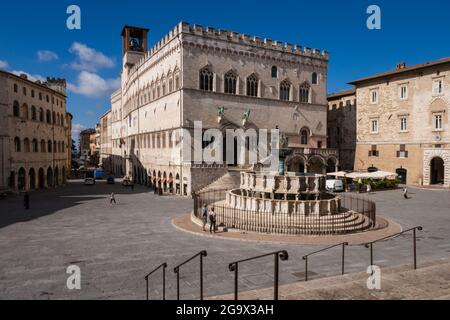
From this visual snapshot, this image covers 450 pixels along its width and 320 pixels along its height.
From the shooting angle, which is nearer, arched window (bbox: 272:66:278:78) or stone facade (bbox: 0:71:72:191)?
stone facade (bbox: 0:71:72:191)

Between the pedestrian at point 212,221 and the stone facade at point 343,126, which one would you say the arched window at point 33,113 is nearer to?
the pedestrian at point 212,221

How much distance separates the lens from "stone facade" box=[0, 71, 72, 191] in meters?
35.8

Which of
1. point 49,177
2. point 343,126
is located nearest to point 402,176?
point 343,126

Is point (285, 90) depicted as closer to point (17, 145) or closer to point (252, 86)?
point (252, 86)

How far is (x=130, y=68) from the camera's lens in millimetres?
58938

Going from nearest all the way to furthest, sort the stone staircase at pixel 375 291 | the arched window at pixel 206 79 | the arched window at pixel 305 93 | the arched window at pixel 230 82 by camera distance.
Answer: the stone staircase at pixel 375 291 < the arched window at pixel 206 79 < the arched window at pixel 230 82 < the arched window at pixel 305 93

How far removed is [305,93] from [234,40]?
12.3 metres

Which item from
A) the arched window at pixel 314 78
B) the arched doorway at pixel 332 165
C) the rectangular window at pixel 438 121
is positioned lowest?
the arched doorway at pixel 332 165

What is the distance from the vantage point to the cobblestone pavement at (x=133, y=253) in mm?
10555

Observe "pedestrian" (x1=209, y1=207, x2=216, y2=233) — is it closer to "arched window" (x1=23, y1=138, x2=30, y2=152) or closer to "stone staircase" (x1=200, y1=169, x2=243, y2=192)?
"stone staircase" (x1=200, y1=169, x2=243, y2=192)

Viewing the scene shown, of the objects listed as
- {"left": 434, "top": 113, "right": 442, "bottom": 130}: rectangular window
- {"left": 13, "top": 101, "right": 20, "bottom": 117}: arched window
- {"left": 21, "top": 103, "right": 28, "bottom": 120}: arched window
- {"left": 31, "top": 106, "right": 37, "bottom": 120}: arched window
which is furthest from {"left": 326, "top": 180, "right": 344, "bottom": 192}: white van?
{"left": 31, "top": 106, "right": 37, "bottom": 120}: arched window

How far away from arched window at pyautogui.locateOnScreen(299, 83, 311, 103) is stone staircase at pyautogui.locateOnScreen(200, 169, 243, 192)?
15451 mm

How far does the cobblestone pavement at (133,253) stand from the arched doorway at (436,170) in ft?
67.6

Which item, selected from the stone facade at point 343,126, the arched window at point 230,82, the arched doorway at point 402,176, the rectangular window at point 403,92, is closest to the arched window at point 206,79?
the arched window at point 230,82
